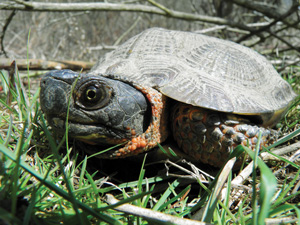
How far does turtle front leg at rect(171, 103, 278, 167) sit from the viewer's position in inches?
51.5

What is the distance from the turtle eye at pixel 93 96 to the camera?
1145 mm

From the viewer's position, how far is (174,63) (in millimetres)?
1507

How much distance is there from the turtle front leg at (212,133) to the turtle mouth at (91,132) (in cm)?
34

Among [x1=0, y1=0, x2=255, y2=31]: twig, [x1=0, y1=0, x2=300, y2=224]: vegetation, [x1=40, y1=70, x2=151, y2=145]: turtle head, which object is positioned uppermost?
[x1=0, y1=0, x2=255, y2=31]: twig

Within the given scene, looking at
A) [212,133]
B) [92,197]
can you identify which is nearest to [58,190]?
[92,197]

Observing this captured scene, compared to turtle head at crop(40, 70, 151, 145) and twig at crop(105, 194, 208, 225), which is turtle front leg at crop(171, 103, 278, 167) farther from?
twig at crop(105, 194, 208, 225)

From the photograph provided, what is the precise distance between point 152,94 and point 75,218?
0.76 meters

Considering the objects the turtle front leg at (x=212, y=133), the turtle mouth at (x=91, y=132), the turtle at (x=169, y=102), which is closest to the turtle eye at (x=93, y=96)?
the turtle at (x=169, y=102)

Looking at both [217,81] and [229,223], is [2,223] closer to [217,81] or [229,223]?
[229,223]

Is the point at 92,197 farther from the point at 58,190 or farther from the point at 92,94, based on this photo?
the point at 92,94

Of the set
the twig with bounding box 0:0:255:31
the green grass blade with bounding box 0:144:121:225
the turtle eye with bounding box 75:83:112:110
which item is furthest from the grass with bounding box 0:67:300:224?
the twig with bounding box 0:0:255:31

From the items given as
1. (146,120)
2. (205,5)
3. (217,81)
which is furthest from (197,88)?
(205,5)

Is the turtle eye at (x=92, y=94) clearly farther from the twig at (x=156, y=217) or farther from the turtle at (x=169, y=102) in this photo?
the twig at (x=156, y=217)

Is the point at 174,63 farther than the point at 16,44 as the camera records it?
No
